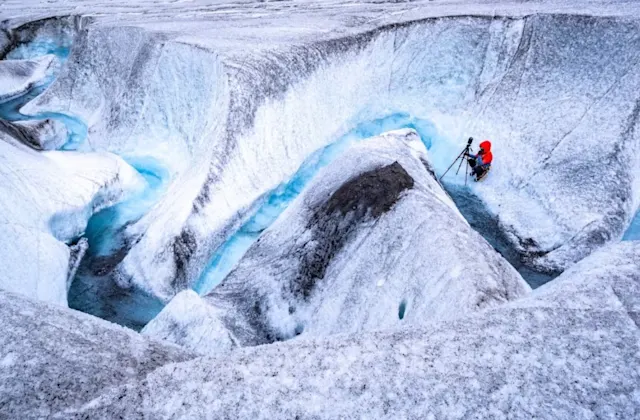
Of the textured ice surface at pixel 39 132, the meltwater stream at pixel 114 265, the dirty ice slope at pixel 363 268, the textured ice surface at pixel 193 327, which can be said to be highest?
the dirty ice slope at pixel 363 268

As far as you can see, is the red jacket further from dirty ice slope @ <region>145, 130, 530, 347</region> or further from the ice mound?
the ice mound

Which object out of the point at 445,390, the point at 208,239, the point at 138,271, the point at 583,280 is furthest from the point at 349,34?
the point at 445,390

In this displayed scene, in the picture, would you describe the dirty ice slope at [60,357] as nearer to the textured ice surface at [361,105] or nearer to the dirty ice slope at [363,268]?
the dirty ice slope at [363,268]

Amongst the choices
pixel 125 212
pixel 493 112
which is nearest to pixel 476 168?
pixel 493 112

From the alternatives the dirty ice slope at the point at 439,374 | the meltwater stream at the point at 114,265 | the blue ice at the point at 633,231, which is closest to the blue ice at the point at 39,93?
the meltwater stream at the point at 114,265

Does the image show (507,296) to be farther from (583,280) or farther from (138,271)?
(138,271)

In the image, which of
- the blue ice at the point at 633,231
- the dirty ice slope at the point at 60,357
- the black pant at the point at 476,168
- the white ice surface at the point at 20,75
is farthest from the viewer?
the white ice surface at the point at 20,75

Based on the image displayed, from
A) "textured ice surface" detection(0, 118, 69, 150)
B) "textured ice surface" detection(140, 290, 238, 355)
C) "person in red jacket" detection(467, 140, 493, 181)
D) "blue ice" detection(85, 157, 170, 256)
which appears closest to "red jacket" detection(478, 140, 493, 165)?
"person in red jacket" detection(467, 140, 493, 181)
